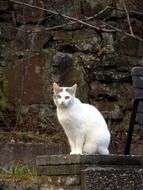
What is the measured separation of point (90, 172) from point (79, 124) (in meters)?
0.38

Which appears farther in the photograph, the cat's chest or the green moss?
the green moss

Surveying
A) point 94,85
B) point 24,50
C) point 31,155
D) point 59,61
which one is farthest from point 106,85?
point 31,155

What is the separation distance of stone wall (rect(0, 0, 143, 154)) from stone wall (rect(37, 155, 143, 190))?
3143mm

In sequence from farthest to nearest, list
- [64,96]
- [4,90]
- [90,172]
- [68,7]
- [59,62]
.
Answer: [68,7] < [59,62] < [4,90] < [64,96] < [90,172]

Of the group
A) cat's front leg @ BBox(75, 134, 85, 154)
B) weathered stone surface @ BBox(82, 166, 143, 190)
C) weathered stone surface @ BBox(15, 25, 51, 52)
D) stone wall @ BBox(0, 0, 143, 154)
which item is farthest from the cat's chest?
weathered stone surface @ BBox(15, 25, 51, 52)

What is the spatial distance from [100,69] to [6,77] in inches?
51.1

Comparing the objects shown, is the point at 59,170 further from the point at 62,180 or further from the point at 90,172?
the point at 90,172

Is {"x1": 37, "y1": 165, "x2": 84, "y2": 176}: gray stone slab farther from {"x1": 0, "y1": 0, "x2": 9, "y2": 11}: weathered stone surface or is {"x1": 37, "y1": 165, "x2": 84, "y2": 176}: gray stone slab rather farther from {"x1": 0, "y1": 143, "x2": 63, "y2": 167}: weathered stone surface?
{"x1": 0, "y1": 0, "x2": 9, "y2": 11}: weathered stone surface

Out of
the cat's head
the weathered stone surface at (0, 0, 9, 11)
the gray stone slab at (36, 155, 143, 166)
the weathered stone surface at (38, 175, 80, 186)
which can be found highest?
the weathered stone surface at (0, 0, 9, 11)

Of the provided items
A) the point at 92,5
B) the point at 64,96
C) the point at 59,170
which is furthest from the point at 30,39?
the point at 59,170

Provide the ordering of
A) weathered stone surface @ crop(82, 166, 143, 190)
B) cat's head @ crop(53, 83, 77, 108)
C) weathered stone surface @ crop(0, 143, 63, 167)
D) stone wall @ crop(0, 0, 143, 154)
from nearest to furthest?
1. weathered stone surface @ crop(82, 166, 143, 190)
2. cat's head @ crop(53, 83, 77, 108)
3. weathered stone surface @ crop(0, 143, 63, 167)
4. stone wall @ crop(0, 0, 143, 154)

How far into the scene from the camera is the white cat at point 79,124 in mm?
4496

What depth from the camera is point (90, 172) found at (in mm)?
4348

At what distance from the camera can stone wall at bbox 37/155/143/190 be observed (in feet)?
14.4
